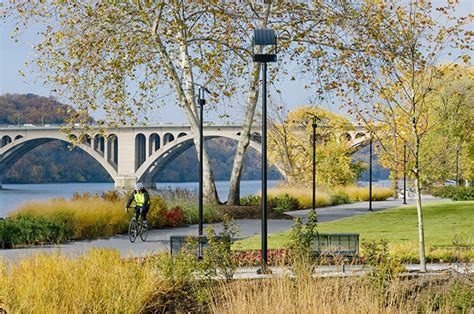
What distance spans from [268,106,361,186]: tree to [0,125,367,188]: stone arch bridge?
21.2ft

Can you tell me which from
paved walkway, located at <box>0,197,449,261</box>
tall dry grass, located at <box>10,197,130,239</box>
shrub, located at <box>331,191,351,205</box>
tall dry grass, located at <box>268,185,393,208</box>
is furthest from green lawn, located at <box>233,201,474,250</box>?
shrub, located at <box>331,191,351,205</box>

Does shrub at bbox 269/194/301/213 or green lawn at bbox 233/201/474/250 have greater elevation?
shrub at bbox 269/194/301/213

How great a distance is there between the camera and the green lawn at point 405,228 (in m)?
16.2

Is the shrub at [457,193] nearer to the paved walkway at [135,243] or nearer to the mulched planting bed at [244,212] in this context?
the mulched planting bed at [244,212]

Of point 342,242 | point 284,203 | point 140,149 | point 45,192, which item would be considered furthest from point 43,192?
point 342,242

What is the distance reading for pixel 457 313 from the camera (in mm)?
7133

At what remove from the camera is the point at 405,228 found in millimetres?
21172

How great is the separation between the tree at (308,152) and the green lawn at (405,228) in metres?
14.1

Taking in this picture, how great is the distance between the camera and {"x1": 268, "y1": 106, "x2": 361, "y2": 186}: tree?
43619 millimetres

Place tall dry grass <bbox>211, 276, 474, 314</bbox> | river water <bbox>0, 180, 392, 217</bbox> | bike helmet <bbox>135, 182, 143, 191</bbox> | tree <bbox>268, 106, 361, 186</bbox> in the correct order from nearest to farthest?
1. tall dry grass <bbox>211, 276, 474, 314</bbox>
2. bike helmet <bbox>135, 182, 143, 191</bbox>
3. tree <bbox>268, 106, 361, 186</bbox>
4. river water <bbox>0, 180, 392, 217</bbox>

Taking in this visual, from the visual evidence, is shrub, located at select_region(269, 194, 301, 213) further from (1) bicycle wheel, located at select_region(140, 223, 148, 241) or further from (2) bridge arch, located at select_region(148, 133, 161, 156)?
(2) bridge arch, located at select_region(148, 133, 161, 156)

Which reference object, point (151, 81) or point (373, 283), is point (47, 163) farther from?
point (373, 283)

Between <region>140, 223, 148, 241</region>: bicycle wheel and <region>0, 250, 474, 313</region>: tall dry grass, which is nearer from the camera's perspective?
<region>0, 250, 474, 313</region>: tall dry grass

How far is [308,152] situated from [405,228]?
74.8 feet
